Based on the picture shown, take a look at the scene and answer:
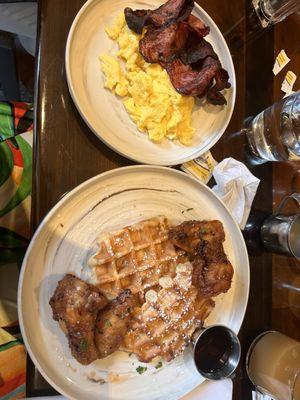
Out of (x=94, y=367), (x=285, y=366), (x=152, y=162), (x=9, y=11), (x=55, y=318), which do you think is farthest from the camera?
(x=9, y=11)

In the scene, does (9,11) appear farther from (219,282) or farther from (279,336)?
(279,336)

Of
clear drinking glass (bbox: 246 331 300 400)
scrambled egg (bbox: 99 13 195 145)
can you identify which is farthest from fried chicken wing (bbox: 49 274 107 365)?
clear drinking glass (bbox: 246 331 300 400)

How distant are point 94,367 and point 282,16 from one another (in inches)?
82.2

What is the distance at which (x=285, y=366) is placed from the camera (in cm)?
202

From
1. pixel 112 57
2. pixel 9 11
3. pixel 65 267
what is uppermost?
pixel 9 11

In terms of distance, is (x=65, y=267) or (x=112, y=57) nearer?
(x=65, y=267)

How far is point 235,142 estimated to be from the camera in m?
2.11

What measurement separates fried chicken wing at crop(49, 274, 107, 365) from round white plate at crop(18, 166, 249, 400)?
81mm

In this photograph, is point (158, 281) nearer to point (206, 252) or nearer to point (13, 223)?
point (206, 252)

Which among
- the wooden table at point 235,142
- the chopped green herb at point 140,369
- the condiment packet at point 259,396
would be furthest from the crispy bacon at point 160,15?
the condiment packet at point 259,396

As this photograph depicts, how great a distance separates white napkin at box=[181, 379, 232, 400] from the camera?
5.91 ft

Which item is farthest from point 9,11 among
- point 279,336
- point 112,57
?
point 279,336

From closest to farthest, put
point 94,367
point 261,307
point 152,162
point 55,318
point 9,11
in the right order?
point 55,318 < point 94,367 < point 152,162 < point 261,307 < point 9,11

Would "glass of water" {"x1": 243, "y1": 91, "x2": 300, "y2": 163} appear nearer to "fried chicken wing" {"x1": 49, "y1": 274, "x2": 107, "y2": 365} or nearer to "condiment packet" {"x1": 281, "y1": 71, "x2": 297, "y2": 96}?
"condiment packet" {"x1": 281, "y1": 71, "x2": 297, "y2": 96}
